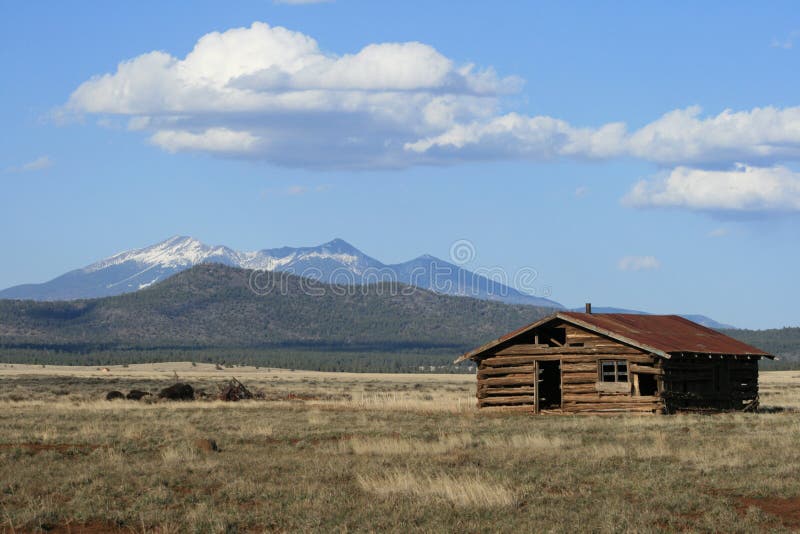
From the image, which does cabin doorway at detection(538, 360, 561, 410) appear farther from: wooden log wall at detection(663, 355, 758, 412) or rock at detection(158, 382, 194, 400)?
rock at detection(158, 382, 194, 400)

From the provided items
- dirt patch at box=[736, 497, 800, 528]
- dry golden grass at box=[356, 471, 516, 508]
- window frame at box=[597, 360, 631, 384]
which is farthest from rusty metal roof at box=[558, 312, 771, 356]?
dry golden grass at box=[356, 471, 516, 508]

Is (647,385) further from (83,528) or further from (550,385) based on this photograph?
(83,528)

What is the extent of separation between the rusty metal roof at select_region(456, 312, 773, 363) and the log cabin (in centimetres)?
5

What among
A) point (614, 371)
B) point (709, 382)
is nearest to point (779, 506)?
point (614, 371)

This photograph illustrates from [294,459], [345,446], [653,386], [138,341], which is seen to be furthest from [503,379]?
[138,341]

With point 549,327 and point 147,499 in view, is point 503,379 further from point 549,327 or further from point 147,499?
point 147,499

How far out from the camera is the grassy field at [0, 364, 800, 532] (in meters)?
14.7

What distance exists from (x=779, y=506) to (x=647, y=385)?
62.6 ft

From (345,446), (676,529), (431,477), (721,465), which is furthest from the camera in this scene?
(345,446)

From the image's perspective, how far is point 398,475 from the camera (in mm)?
17625

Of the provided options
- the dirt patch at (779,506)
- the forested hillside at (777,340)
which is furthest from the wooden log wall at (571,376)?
the forested hillside at (777,340)

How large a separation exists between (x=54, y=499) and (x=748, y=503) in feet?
33.7

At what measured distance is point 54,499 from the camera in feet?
53.7

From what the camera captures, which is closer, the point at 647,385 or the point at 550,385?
the point at 647,385
